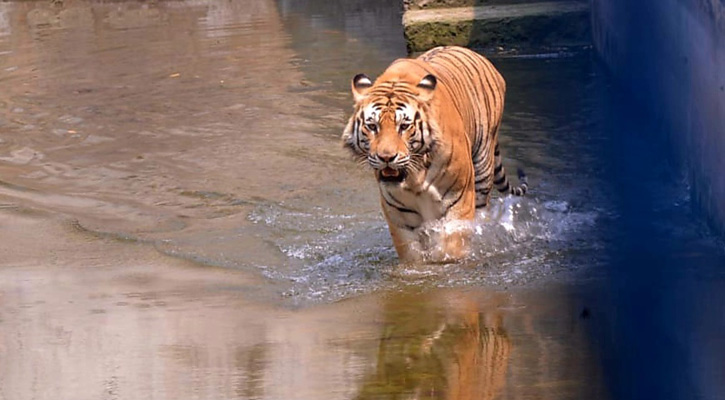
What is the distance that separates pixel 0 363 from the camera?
4.38m

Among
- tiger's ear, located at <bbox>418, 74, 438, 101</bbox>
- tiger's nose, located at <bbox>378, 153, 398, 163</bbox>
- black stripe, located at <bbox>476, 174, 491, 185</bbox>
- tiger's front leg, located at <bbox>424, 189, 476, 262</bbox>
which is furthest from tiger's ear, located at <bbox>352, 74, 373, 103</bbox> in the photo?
black stripe, located at <bbox>476, 174, 491, 185</bbox>

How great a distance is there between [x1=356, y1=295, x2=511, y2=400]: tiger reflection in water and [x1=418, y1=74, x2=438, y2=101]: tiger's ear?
32.9 inches

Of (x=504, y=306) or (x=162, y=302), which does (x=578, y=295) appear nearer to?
(x=504, y=306)

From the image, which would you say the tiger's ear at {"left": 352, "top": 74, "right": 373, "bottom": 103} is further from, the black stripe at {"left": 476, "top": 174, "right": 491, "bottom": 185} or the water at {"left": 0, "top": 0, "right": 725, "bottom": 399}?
the black stripe at {"left": 476, "top": 174, "right": 491, "bottom": 185}

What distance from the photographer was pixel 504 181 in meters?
6.19

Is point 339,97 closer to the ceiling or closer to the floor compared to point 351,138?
closer to the floor

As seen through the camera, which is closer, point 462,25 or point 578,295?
point 578,295

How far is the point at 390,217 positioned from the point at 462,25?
5520mm

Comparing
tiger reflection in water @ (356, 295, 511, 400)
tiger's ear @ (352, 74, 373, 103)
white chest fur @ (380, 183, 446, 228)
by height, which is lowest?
tiger reflection in water @ (356, 295, 511, 400)

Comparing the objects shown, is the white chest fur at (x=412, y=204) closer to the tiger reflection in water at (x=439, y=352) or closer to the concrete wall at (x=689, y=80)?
the tiger reflection in water at (x=439, y=352)

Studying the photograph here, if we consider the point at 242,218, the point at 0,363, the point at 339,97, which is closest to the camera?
the point at 0,363

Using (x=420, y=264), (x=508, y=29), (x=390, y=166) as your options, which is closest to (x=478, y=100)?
(x=420, y=264)

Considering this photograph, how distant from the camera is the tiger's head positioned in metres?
4.86

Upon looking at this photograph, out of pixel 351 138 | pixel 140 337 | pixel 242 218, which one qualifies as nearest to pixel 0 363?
pixel 140 337
